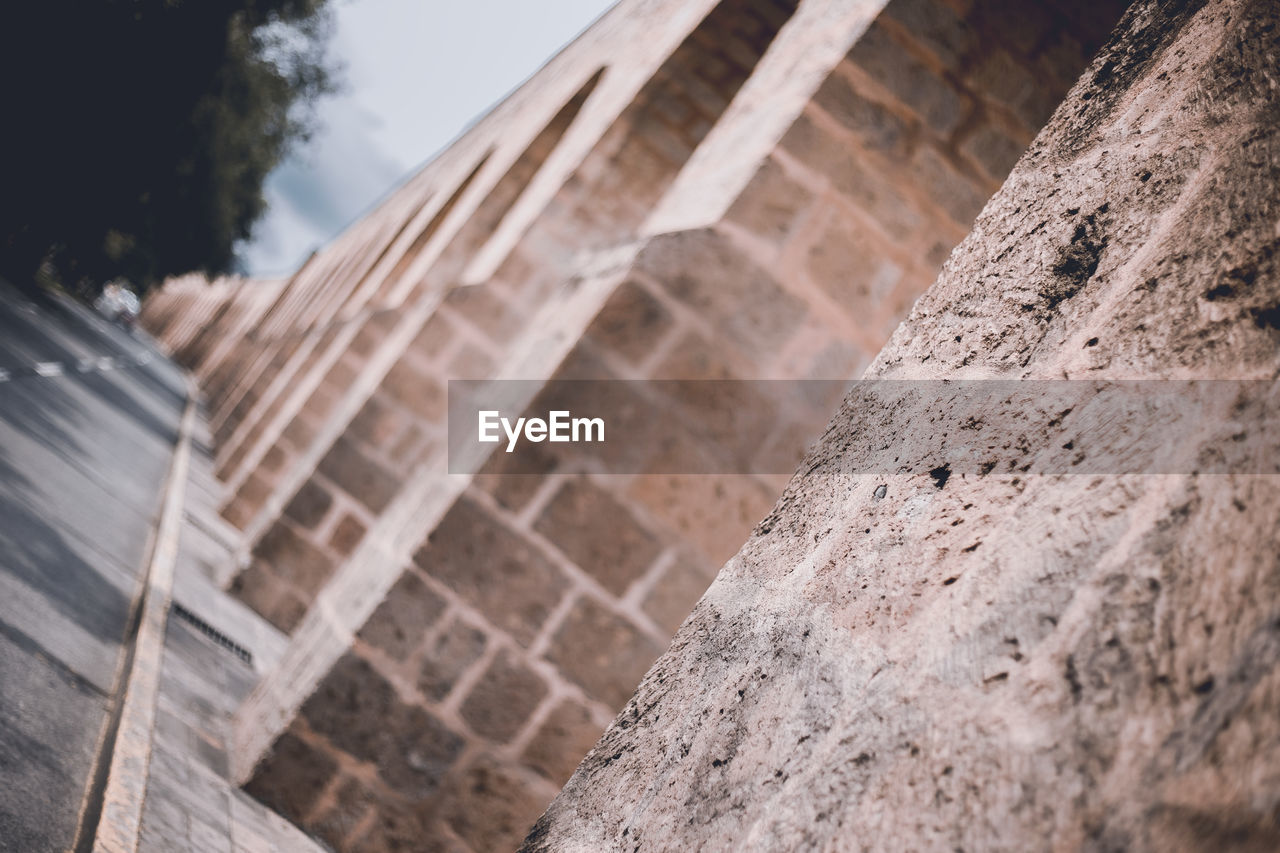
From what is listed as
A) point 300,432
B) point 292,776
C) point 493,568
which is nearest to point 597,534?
point 493,568

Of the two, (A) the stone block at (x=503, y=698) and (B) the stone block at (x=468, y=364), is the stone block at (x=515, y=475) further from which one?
(B) the stone block at (x=468, y=364)

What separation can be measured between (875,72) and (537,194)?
2808 millimetres

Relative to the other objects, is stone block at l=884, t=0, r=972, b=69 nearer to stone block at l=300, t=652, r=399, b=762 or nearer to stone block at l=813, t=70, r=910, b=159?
stone block at l=813, t=70, r=910, b=159

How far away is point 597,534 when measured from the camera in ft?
8.48

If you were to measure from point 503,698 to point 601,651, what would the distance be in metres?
0.36

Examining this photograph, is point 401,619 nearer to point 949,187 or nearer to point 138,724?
point 138,724

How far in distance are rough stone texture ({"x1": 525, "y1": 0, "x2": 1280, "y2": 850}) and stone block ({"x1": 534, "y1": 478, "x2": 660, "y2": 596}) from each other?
141 cm

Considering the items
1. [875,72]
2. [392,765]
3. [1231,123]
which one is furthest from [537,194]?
[1231,123]

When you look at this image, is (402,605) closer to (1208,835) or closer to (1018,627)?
(1018,627)

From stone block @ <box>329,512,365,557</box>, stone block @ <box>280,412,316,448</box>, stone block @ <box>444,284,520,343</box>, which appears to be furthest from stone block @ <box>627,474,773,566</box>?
stone block @ <box>280,412,316,448</box>

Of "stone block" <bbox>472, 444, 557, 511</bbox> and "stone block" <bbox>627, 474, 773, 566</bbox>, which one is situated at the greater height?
"stone block" <bbox>627, 474, 773, 566</bbox>

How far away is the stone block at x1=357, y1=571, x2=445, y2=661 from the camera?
2.46 metres

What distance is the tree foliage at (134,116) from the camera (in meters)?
9.50

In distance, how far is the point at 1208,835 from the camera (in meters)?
0.54
